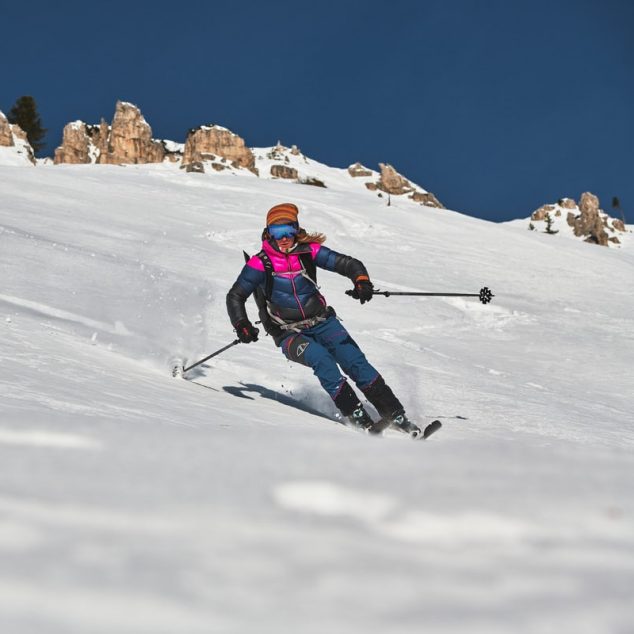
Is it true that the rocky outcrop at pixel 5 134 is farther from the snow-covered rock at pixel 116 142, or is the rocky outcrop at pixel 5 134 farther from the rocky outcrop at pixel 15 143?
the snow-covered rock at pixel 116 142

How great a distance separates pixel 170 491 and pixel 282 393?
4581mm

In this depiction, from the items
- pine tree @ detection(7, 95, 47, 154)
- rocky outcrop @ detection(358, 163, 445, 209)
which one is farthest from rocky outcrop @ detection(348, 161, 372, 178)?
pine tree @ detection(7, 95, 47, 154)

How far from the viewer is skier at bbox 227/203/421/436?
213 inches

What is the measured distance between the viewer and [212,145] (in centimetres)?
12756

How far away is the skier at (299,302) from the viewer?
540 cm

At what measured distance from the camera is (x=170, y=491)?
1616mm

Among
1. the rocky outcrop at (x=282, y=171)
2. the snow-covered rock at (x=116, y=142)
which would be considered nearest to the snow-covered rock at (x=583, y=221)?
the rocky outcrop at (x=282, y=171)

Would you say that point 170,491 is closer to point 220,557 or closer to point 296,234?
point 220,557

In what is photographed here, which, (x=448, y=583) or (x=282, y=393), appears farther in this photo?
(x=282, y=393)

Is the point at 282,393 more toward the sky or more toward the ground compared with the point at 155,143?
more toward the ground

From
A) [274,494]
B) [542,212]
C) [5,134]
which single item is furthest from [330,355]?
[542,212]

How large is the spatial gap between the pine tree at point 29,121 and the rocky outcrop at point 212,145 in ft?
118

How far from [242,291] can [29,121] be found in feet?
315

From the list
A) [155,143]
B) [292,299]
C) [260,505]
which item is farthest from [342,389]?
[155,143]
